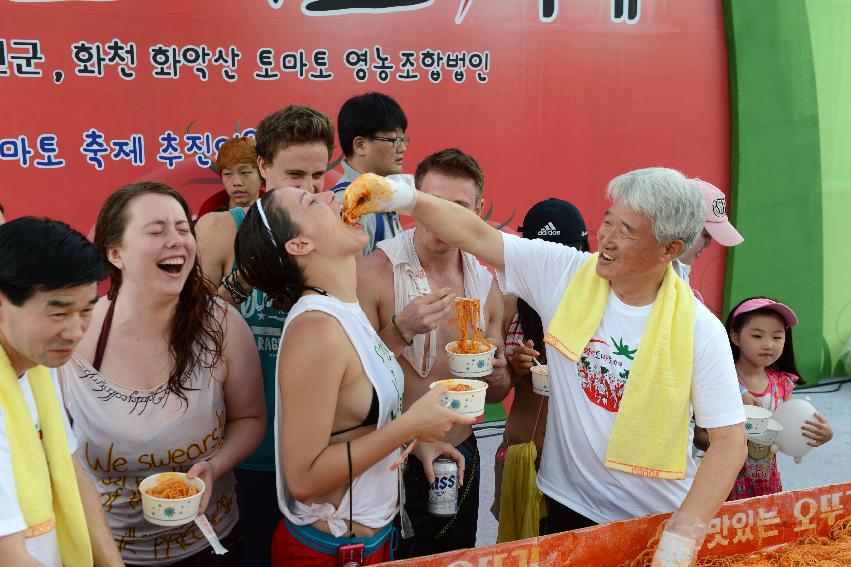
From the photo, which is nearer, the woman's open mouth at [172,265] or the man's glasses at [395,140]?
the woman's open mouth at [172,265]

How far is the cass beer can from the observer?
231cm

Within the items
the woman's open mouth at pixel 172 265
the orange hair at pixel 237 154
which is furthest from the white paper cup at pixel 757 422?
the orange hair at pixel 237 154

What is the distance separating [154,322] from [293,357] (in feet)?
1.57

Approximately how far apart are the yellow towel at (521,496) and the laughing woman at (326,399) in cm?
50

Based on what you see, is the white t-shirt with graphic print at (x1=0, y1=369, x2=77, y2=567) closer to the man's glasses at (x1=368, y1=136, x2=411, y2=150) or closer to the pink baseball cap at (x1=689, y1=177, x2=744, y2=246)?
the man's glasses at (x1=368, y1=136, x2=411, y2=150)

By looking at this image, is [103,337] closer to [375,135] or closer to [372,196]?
[372,196]

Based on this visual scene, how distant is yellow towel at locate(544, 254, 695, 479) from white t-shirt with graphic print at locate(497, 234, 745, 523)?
33 millimetres

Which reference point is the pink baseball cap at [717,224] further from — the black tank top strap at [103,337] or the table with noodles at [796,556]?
the black tank top strap at [103,337]

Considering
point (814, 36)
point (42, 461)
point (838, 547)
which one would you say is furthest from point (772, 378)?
point (814, 36)

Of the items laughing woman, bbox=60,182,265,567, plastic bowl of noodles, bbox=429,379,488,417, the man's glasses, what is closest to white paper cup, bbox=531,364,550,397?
plastic bowl of noodles, bbox=429,379,488,417

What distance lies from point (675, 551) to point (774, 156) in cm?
442

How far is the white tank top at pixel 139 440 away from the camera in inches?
77.0

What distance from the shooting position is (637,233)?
209cm

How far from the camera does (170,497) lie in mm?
1836
